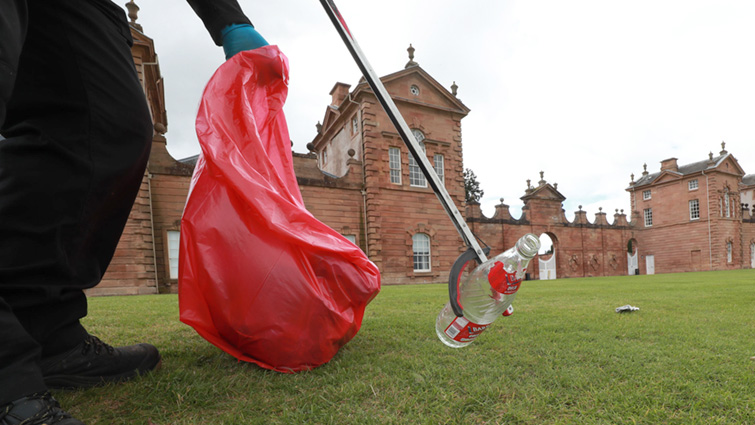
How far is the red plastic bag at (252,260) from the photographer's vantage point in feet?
5.59

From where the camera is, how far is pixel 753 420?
3.90 ft

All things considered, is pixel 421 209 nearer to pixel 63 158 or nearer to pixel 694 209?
pixel 63 158

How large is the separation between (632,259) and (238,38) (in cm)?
3580

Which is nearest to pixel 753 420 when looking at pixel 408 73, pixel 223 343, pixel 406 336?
pixel 406 336

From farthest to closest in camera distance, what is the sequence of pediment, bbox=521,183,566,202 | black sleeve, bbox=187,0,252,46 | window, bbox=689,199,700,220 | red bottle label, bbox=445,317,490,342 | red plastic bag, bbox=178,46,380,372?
window, bbox=689,199,700,220 < pediment, bbox=521,183,566,202 < black sleeve, bbox=187,0,252,46 < red plastic bag, bbox=178,46,380,372 < red bottle label, bbox=445,317,490,342

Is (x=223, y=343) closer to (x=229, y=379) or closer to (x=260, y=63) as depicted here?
(x=229, y=379)

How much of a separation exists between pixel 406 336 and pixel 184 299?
1403mm

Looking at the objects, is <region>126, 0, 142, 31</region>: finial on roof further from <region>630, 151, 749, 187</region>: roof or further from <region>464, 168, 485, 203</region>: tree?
A: <region>630, 151, 749, 187</region>: roof

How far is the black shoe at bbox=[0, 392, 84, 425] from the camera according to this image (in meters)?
0.89

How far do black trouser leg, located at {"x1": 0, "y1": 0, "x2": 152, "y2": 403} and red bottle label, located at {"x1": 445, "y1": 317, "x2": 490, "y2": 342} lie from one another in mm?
1459

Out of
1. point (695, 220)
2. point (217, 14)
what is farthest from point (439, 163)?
point (695, 220)

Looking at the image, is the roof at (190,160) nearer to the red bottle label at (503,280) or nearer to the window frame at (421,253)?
the window frame at (421,253)

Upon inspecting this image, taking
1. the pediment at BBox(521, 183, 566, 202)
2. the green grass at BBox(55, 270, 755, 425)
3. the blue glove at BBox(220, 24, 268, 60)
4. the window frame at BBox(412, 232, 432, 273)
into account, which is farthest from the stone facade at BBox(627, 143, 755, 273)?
the blue glove at BBox(220, 24, 268, 60)

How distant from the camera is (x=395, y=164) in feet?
58.2
